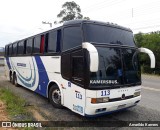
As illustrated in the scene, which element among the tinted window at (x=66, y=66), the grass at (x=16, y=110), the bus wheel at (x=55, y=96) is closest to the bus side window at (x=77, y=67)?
the tinted window at (x=66, y=66)

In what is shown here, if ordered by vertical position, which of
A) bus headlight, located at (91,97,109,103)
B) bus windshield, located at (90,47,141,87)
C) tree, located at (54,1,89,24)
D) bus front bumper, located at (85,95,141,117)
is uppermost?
tree, located at (54,1,89,24)

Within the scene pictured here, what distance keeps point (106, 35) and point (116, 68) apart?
104 cm

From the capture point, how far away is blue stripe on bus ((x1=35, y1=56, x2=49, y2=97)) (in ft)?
28.5

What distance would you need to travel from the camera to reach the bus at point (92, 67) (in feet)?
19.5

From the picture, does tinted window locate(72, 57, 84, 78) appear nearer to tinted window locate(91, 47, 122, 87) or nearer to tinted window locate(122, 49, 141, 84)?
tinted window locate(91, 47, 122, 87)

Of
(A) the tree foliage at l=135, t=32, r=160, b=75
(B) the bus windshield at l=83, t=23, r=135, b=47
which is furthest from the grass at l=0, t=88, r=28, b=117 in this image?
(A) the tree foliage at l=135, t=32, r=160, b=75

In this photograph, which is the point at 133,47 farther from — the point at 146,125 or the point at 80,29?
the point at 146,125

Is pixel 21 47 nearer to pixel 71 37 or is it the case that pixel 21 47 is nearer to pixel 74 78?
pixel 71 37

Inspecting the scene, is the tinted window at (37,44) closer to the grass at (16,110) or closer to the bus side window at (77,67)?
the grass at (16,110)

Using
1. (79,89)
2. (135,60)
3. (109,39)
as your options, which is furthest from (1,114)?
(135,60)

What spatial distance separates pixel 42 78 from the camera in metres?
8.97

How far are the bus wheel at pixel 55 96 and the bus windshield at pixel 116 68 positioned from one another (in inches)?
84.3

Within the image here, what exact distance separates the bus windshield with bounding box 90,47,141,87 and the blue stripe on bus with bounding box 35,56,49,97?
10.00 feet

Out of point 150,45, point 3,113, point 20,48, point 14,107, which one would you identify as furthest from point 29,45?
point 150,45
